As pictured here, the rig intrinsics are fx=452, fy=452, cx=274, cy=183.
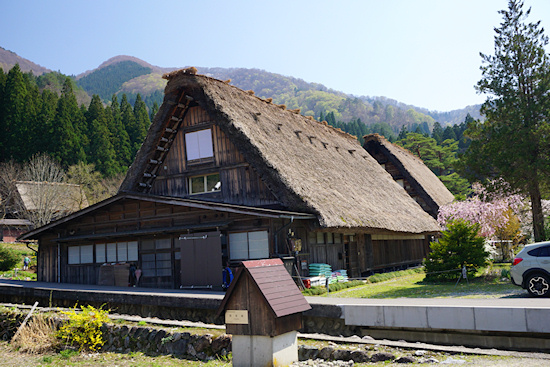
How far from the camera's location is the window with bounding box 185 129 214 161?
1936cm

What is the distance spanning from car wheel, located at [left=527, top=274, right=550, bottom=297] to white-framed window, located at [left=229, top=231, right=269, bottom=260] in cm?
776

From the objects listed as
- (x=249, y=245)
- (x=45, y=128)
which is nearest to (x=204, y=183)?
(x=249, y=245)

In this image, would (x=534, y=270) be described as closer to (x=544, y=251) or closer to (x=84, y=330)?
(x=544, y=251)

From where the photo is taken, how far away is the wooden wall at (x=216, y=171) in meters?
17.9

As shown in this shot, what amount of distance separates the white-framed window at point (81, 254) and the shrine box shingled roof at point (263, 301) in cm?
1422

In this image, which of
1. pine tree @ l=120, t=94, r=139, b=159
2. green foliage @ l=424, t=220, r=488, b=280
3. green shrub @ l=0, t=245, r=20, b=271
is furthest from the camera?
pine tree @ l=120, t=94, r=139, b=159

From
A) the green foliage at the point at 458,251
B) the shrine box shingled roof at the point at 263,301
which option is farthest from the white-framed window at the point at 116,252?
the shrine box shingled roof at the point at 263,301

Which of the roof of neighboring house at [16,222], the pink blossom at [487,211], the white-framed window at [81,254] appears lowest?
the white-framed window at [81,254]

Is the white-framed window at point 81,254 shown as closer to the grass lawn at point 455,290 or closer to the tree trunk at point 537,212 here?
the grass lawn at point 455,290

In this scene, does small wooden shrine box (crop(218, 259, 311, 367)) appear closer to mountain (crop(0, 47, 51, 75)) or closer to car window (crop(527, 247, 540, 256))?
car window (crop(527, 247, 540, 256))

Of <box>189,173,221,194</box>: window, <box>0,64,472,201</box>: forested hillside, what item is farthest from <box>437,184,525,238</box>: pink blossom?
<box>0,64,472,201</box>: forested hillside

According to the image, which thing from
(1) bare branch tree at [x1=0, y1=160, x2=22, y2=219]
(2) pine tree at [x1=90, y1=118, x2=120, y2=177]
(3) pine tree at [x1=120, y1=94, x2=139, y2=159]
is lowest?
(1) bare branch tree at [x1=0, y1=160, x2=22, y2=219]

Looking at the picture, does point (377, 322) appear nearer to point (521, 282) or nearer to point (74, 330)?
point (521, 282)

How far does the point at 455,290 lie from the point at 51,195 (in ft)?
115
